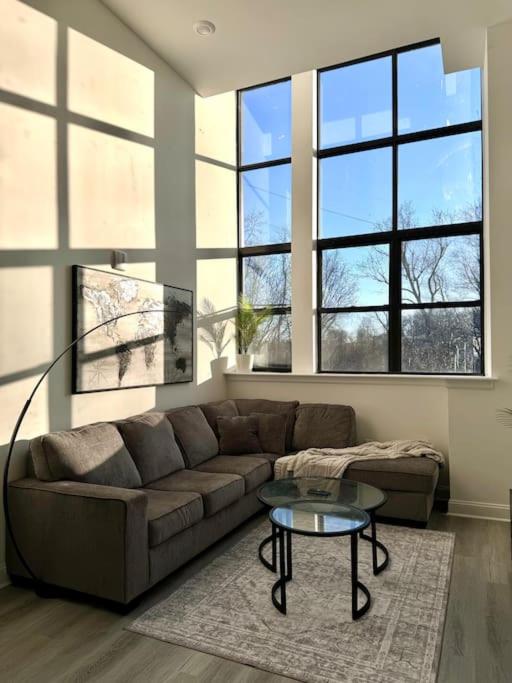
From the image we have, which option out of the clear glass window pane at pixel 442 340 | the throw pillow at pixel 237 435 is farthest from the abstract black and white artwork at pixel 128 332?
the clear glass window pane at pixel 442 340

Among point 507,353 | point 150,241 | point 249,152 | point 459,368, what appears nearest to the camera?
point 507,353

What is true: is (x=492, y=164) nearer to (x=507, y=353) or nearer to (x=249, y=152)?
(x=507, y=353)

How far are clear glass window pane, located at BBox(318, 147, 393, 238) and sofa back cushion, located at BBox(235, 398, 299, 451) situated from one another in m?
1.88

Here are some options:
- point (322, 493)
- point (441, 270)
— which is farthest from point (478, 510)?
point (441, 270)

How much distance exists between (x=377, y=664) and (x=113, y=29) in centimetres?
449

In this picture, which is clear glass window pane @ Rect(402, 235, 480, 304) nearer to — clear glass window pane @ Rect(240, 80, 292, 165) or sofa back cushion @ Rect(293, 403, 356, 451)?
sofa back cushion @ Rect(293, 403, 356, 451)

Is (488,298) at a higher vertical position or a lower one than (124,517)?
higher

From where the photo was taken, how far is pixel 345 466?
3840 mm

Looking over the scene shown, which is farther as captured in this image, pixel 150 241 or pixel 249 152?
pixel 249 152

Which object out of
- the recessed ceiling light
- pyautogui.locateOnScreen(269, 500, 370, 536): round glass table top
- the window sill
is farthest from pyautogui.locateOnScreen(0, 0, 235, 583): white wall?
pyautogui.locateOnScreen(269, 500, 370, 536): round glass table top

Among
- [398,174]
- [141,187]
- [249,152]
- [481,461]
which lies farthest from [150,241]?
[481,461]

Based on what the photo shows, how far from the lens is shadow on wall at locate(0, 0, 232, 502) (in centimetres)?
292

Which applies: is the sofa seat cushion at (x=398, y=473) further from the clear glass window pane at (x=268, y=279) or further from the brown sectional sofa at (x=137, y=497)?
the clear glass window pane at (x=268, y=279)

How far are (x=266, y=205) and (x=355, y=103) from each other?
1405mm
